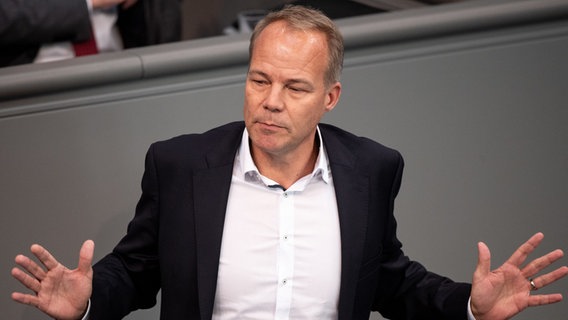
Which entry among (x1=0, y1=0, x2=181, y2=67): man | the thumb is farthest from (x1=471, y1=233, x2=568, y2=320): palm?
(x1=0, y1=0, x2=181, y2=67): man

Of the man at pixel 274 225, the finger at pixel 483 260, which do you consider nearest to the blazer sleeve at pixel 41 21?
the man at pixel 274 225

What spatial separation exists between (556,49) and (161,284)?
1.38m

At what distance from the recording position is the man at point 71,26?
293cm

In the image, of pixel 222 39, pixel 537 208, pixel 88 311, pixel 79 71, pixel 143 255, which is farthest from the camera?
pixel 537 208

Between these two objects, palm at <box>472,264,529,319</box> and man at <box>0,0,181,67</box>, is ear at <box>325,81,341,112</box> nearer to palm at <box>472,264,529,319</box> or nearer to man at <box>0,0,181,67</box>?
palm at <box>472,264,529,319</box>

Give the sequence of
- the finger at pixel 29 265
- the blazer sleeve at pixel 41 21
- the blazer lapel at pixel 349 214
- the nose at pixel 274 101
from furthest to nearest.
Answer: the blazer sleeve at pixel 41 21, the blazer lapel at pixel 349 214, the nose at pixel 274 101, the finger at pixel 29 265

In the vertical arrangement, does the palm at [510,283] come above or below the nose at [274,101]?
below

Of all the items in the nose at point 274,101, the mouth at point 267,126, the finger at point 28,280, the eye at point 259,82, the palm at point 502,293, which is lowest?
the palm at point 502,293

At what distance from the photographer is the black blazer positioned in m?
2.31

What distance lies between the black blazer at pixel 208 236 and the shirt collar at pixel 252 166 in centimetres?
2

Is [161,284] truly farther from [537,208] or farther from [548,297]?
[537,208]

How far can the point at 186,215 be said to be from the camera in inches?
91.5

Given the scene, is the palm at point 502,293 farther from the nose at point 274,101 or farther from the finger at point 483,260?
the nose at point 274,101

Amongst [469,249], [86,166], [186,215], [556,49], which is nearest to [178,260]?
[186,215]
